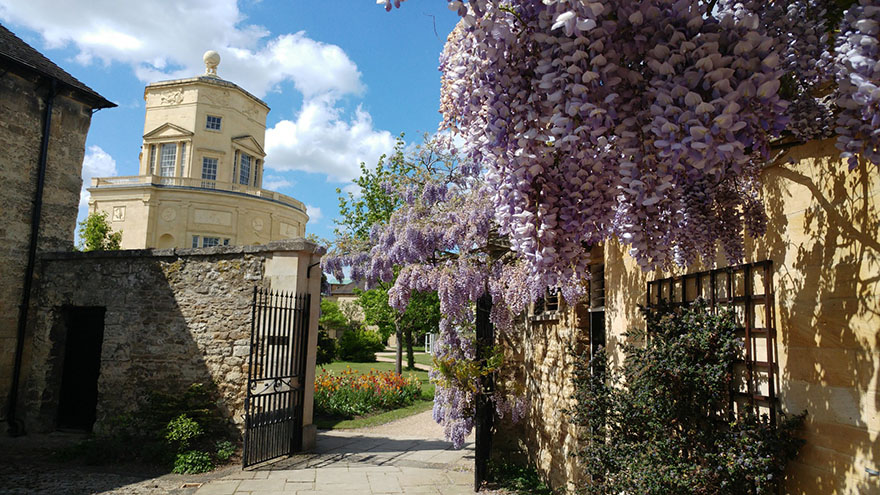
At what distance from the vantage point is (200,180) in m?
27.4

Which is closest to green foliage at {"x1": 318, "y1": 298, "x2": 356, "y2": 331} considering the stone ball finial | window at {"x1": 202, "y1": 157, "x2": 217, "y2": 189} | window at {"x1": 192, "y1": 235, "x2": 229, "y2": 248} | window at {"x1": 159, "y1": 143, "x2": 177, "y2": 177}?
window at {"x1": 192, "y1": 235, "x2": 229, "y2": 248}

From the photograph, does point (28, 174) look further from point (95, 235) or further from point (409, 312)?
point (95, 235)

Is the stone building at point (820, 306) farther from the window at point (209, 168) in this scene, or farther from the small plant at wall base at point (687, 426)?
the window at point (209, 168)

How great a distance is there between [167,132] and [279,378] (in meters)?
26.2

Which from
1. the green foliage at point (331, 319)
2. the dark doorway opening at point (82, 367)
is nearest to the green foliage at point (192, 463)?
the dark doorway opening at point (82, 367)

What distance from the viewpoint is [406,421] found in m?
10.9

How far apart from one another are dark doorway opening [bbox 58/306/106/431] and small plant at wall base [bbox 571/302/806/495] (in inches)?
355

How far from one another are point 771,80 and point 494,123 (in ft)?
2.89

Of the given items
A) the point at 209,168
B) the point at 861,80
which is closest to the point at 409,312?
the point at 861,80

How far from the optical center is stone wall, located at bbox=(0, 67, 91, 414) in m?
8.46

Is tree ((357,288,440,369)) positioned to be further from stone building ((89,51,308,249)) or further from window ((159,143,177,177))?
window ((159,143,177,177))

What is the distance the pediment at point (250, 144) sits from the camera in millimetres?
29719

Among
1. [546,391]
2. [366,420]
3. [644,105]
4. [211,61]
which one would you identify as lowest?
[366,420]

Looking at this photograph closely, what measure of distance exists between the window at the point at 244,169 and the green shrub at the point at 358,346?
10819 millimetres
